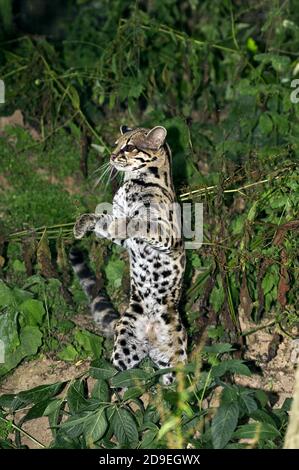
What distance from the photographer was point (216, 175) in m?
6.89

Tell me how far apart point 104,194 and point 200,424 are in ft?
10.2

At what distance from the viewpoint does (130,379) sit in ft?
18.2

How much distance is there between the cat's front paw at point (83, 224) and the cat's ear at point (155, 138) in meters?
0.61

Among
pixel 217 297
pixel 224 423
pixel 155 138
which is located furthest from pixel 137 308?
pixel 224 423

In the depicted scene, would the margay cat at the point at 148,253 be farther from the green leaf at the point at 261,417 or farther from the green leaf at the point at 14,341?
the green leaf at the point at 261,417

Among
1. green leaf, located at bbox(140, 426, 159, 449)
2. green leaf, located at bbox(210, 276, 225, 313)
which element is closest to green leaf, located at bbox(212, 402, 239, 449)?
green leaf, located at bbox(140, 426, 159, 449)

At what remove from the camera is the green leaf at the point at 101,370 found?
18.9ft

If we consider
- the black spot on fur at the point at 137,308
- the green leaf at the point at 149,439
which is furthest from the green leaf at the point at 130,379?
the black spot on fur at the point at 137,308

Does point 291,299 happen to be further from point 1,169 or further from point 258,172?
point 1,169

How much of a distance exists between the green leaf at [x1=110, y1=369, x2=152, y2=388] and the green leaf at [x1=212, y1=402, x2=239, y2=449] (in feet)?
2.03

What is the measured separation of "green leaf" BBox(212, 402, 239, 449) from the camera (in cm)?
492

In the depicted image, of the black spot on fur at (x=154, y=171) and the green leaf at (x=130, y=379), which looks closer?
the green leaf at (x=130, y=379)

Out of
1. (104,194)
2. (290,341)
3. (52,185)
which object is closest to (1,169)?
(52,185)

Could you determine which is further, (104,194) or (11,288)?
(104,194)
